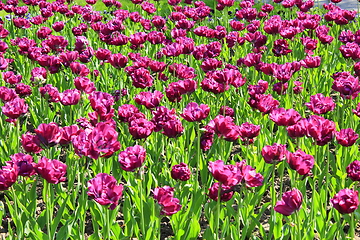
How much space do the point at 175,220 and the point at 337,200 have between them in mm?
967

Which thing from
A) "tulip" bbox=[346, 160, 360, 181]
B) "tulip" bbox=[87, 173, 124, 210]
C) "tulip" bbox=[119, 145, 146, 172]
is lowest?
"tulip" bbox=[346, 160, 360, 181]

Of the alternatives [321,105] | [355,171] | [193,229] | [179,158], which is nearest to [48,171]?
[193,229]

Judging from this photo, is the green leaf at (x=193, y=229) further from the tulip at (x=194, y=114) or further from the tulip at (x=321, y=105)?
the tulip at (x=321, y=105)

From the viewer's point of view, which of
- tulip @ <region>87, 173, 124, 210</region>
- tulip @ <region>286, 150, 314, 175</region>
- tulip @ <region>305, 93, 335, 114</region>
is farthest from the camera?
tulip @ <region>305, 93, 335, 114</region>

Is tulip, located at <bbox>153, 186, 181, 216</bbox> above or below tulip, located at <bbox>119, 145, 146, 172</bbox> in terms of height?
below

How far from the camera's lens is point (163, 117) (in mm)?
3193

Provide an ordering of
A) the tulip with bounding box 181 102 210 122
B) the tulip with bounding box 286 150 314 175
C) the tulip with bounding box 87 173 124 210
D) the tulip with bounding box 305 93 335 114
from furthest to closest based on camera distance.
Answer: the tulip with bounding box 305 93 335 114, the tulip with bounding box 181 102 210 122, the tulip with bounding box 286 150 314 175, the tulip with bounding box 87 173 124 210

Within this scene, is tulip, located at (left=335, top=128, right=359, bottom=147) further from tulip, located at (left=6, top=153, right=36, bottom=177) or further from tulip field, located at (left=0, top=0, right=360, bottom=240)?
tulip, located at (left=6, top=153, right=36, bottom=177)

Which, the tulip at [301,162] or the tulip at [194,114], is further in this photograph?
the tulip at [194,114]

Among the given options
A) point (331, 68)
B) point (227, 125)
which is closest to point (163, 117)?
point (227, 125)

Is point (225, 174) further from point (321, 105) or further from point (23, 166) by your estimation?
point (321, 105)

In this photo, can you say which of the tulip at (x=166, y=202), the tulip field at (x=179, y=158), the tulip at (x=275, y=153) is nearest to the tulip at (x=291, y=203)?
the tulip field at (x=179, y=158)

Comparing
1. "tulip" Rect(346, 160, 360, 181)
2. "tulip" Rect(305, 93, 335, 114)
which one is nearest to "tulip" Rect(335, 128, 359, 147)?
"tulip" Rect(346, 160, 360, 181)

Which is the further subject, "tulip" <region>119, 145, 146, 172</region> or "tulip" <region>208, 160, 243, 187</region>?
"tulip" <region>119, 145, 146, 172</region>
